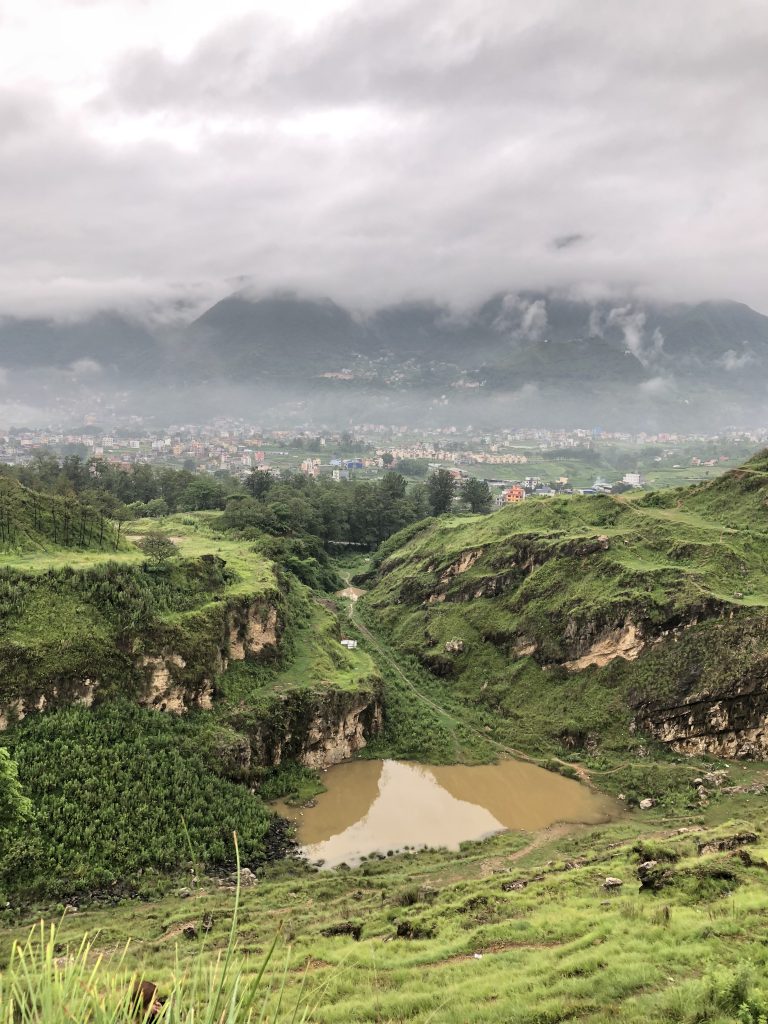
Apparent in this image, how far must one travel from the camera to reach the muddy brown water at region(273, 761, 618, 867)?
23.7 metres

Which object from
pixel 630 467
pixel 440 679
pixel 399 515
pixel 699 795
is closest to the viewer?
pixel 699 795

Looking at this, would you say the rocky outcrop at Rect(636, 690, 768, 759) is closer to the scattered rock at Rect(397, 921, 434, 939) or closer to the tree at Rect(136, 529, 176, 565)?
the scattered rock at Rect(397, 921, 434, 939)

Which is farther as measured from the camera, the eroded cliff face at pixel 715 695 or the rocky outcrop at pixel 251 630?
the rocky outcrop at pixel 251 630

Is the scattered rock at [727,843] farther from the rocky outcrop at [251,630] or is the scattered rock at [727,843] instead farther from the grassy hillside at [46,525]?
the grassy hillside at [46,525]

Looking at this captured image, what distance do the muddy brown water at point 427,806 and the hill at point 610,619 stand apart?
3.26 metres

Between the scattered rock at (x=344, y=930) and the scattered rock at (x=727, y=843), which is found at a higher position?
the scattered rock at (x=727, y=843)

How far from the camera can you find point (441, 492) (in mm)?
76500

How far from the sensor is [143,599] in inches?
1062

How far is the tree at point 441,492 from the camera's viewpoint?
251 feet

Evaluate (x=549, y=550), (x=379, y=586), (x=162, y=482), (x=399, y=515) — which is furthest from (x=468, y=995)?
(x=162, y=482)

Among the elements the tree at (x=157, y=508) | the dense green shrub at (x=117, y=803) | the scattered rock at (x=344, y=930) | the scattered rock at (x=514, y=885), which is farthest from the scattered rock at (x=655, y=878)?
the tree at (x=157, y=508)

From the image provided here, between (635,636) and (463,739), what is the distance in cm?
1126

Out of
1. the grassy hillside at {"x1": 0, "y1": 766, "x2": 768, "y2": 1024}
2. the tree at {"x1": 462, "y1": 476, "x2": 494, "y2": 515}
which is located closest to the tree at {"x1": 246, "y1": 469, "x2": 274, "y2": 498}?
the tree at {"x1": 462, "y1": 476, "x2": 494, "y2": 515}

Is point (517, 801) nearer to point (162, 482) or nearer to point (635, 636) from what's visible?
point (635, 636)
